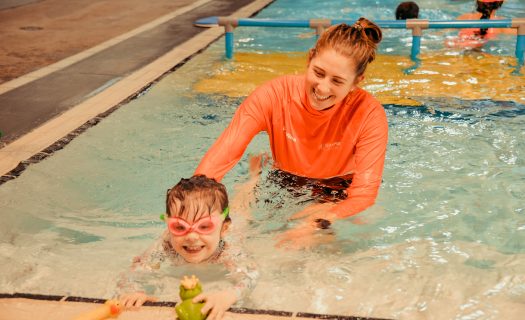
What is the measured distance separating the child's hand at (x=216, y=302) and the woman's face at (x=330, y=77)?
1.21 metres

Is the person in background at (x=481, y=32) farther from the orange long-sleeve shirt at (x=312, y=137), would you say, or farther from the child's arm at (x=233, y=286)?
the child's arm at (x=233, y=286)

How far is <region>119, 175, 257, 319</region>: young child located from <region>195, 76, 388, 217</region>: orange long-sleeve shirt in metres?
0.41

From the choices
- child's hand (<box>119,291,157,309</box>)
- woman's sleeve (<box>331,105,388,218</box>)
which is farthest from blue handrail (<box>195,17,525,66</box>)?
child's hand (<box>119,291,157,309</box>)

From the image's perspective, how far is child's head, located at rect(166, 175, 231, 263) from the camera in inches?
112

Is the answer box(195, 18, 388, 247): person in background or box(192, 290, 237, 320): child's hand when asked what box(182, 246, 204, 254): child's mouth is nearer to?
box(192, 290, 237, 320): child's hand

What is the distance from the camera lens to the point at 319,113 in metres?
3.64

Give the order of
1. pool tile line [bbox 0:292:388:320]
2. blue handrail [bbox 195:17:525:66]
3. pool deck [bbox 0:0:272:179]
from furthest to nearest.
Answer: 1. blue handrail [bbox 195:17:525:66]
2. pool deck [bbox 0:0:272:179]
3. pool tile line [bbox 0:292:388:320]

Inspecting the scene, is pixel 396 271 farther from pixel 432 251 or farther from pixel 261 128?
pixel 261 128

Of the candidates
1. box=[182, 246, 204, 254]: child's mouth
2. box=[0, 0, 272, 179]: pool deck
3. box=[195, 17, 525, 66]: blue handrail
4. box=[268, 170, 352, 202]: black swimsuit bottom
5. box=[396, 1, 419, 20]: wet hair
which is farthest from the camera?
box=[396, 1, 419, 20]: wet hair

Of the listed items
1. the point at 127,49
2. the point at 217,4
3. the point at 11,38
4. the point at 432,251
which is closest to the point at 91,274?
the point at 432,251

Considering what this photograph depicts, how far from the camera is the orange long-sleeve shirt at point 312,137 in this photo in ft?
11.1

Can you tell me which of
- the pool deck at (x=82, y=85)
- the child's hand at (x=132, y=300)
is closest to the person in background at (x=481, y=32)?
the pool deck at (x=82, y=85)

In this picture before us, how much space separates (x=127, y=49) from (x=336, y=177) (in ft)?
20.2

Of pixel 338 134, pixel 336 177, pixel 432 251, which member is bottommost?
pixel 432 251
